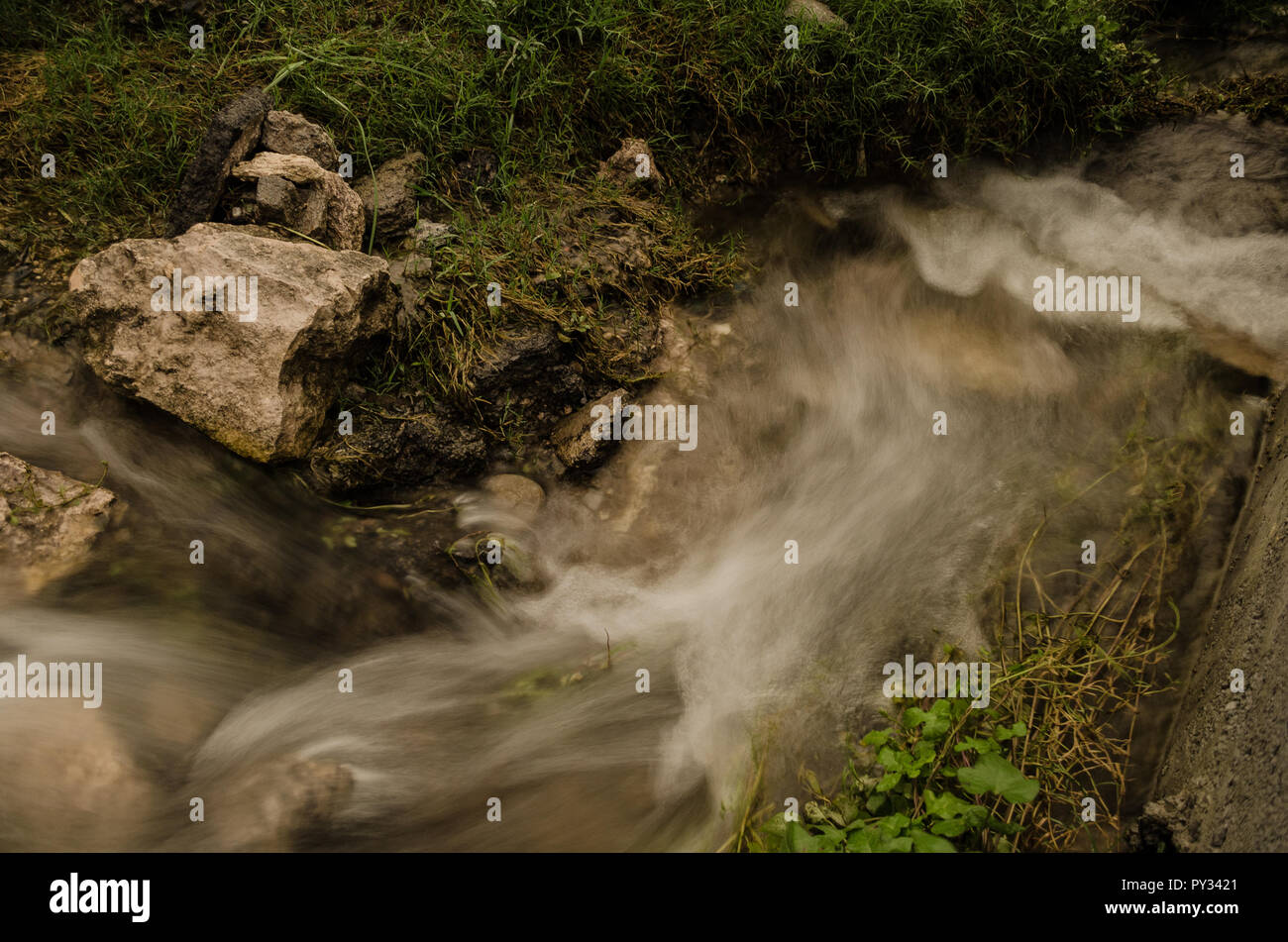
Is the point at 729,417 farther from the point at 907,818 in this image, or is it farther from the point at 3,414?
the point at 3,414

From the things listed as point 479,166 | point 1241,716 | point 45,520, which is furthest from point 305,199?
point 1241,716

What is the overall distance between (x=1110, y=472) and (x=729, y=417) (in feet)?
6.53

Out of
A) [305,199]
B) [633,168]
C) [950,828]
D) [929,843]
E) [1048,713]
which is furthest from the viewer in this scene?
[633,168]

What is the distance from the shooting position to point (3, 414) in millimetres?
4223

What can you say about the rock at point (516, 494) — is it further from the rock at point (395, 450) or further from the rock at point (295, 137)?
the rock at point (295, 137)

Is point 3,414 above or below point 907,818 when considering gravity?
above

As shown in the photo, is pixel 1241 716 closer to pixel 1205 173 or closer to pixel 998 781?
pixel 998 781

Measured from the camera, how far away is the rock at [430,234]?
177 inches

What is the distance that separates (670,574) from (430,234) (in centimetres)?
223

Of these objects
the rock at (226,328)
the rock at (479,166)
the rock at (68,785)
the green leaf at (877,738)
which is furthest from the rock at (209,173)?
the green leaf at (877,738)

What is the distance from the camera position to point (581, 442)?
4.28 m

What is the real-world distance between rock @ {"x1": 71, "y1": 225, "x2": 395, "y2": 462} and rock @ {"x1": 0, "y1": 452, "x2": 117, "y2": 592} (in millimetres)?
553

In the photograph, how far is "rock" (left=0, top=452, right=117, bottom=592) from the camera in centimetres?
388

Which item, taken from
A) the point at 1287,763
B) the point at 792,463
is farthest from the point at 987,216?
the point at 1287,763
